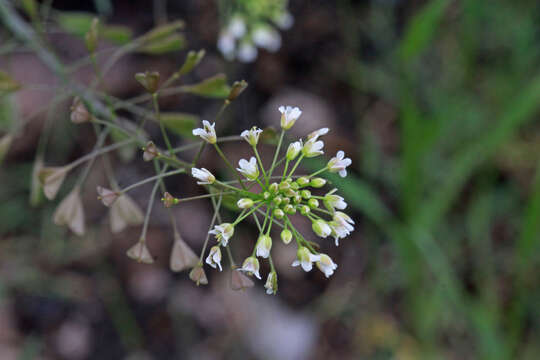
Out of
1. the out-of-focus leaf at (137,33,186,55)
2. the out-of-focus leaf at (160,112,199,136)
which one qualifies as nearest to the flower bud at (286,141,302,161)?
the out-of-focus leaf at (160,112,199,136)

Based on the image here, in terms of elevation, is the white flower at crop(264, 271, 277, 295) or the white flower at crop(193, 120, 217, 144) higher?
the white flower at crop(193, 120, 217, 144)

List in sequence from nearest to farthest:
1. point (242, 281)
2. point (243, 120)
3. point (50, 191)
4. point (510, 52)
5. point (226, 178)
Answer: point (242, 281) → point (50, 191) → point (226, 178) → point (243, 120) → point (510, 52)

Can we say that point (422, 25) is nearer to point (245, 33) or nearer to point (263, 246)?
point (245, 33)

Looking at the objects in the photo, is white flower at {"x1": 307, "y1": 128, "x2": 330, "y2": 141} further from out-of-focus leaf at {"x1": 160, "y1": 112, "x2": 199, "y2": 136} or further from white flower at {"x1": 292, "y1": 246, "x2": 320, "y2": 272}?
out-of-focus leaf at {"x1": 160, "y1": 112, "x2": 199, "y2": 136}

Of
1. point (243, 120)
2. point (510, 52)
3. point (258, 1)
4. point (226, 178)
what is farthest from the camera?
point (510, 52)

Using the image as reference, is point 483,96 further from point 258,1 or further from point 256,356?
point 256,356

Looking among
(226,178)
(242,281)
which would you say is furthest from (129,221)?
(226,178)

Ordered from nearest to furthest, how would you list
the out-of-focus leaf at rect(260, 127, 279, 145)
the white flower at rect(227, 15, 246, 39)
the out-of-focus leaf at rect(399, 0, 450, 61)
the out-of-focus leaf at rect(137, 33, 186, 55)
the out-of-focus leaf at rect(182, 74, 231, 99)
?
the out-of-focus leaf at rect(260, 127, 279, 145) → the out-of-focus leaf at rect(182, 74, 231, 99) → the out-of-focus leaf at rect(137, 33, 186, 55) → the out-of-focus leaf at rect(399, 0, 450, 61) → the white flower at rect(227, 15, 246, 39)
